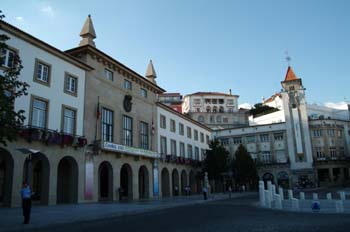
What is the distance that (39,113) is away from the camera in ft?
76.3

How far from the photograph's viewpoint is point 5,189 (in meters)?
20.4

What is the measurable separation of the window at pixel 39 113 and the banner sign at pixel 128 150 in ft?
20.3

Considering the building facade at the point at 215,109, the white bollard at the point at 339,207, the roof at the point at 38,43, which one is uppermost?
the building facade at the point at 215,109

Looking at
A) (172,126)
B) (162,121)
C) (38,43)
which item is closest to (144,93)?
(162,121)

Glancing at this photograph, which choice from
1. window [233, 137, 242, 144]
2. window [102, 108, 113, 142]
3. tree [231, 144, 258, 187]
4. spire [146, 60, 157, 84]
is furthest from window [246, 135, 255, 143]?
window [102, 108, 113, 142]

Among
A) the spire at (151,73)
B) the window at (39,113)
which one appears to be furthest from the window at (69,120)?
the spire at (151,73)

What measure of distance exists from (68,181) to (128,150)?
6.85m

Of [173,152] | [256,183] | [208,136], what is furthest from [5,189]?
[256,183]

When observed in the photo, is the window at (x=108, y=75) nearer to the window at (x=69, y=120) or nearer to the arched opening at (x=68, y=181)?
the window at (x=69, y=120)

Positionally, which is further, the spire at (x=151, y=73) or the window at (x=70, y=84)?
the spire at (x=151, y=73)

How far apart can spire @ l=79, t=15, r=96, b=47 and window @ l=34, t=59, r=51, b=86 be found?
20.9ft

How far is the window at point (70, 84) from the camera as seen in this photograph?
2617cm

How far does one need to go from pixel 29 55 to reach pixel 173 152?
26.1 metres

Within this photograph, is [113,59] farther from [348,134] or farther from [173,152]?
[348,134]
